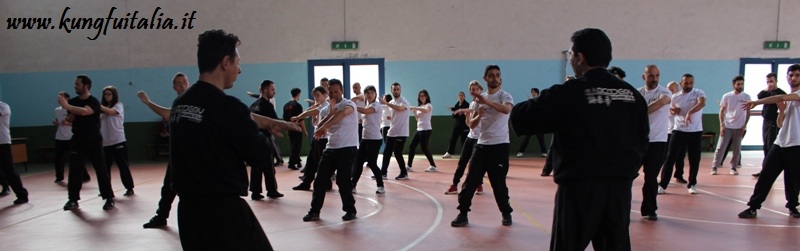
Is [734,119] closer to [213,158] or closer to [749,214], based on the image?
[749,214]

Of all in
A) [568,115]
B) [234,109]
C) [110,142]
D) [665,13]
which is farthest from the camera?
[665,13]

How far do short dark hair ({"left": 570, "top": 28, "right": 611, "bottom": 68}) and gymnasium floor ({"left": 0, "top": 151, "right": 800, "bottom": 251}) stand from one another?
2372mm

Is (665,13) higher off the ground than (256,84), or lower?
higher

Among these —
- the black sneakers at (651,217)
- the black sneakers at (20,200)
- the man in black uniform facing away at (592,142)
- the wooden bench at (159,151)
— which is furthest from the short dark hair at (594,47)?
the wooden bench at (159,151)

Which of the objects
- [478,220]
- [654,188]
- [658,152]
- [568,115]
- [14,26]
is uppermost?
[14,26]

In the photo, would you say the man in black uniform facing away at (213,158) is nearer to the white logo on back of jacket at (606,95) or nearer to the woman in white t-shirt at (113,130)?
the white logo on back of jacket at (606,95)

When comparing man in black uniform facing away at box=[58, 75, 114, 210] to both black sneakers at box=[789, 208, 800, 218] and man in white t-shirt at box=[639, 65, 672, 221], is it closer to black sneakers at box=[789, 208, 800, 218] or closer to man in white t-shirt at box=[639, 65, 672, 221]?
man in white t-shirt at box=[639, 65, 672, 221]

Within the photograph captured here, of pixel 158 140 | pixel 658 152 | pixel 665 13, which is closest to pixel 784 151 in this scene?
pixel 658 152

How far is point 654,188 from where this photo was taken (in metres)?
5.18

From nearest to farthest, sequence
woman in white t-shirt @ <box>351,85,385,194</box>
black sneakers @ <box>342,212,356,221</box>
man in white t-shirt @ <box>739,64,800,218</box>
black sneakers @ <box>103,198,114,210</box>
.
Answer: man in white t-shirt @ <box>739,64,800,218</box>, black sneakers @ <box>342,212,356,221</box>, black sneakers @ <box>103,198,114,210</box>, woman in white t-shirt @ <box>351,85,385,194</box>

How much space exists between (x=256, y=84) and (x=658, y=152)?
10.0m

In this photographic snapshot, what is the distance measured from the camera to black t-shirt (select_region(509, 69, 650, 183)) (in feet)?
7.52

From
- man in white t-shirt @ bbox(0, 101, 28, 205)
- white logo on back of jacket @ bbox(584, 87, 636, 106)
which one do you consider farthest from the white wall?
white logo on back of jacket @ bbox(584, 87, 636, 106)

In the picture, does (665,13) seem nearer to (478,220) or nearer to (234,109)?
(478,220)
